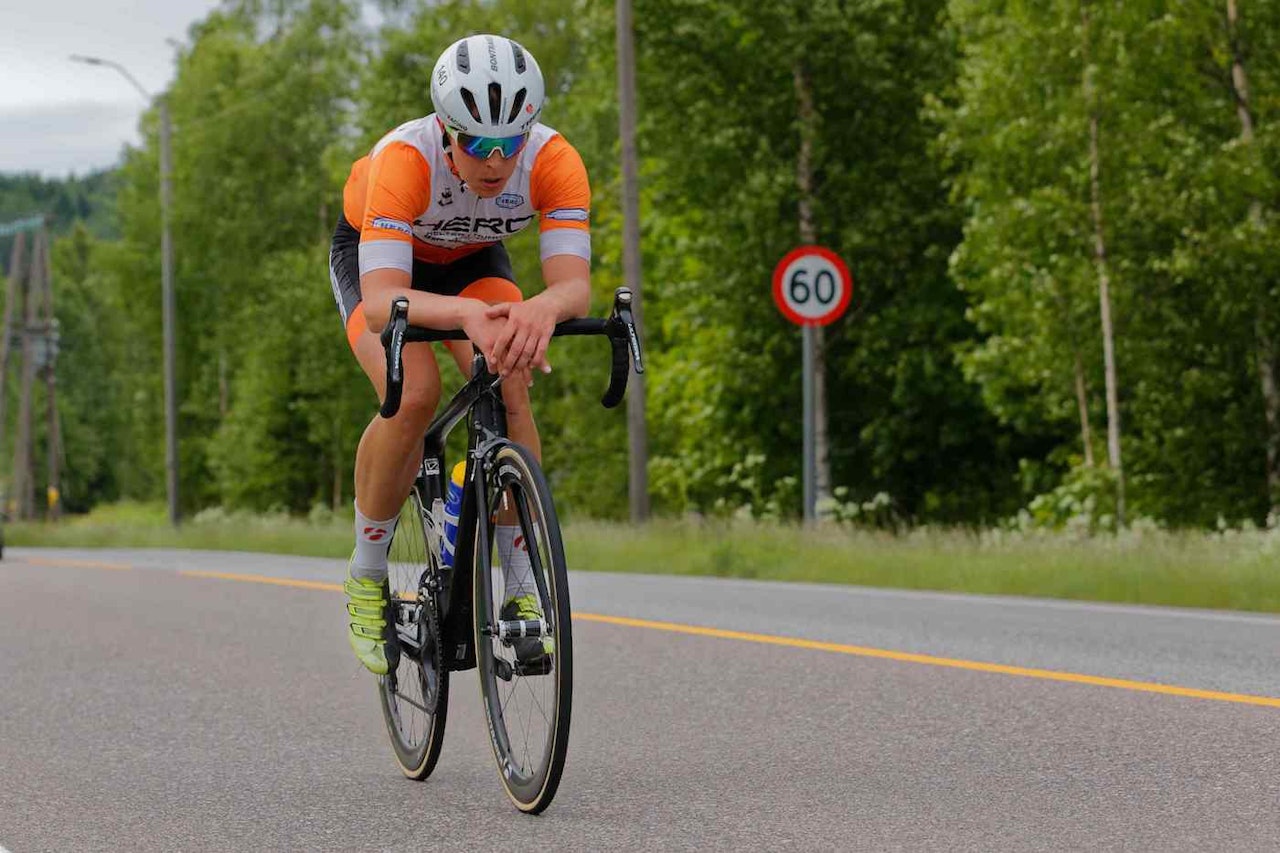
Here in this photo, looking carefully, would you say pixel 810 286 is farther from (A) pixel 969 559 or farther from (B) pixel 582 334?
(B) pixel 582 334

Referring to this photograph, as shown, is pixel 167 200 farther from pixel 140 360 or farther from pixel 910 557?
pixel 910 557

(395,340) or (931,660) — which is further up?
(395,340)

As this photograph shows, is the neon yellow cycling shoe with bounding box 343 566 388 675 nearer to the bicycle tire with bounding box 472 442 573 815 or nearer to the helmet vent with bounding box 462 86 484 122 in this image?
the bicycle tire with bounding box 472 442 573 815

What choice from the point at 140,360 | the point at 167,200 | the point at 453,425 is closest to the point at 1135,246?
the point at 453,425

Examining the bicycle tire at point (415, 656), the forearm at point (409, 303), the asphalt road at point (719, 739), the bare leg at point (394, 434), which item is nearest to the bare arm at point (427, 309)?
the forearm at point (409, 303)

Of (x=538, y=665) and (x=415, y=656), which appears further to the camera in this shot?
(x=415, y=656)

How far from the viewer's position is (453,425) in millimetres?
6000

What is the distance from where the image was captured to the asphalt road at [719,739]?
5.36 metres

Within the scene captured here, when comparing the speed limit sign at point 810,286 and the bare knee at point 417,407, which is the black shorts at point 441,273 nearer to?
the bare knee at point 417,407

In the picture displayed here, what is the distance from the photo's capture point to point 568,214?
571 cm

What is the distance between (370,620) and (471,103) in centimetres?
191

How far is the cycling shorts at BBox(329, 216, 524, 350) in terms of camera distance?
6.12m

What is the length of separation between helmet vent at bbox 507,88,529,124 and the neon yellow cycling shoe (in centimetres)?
181

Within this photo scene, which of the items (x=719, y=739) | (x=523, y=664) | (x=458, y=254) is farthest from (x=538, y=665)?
(x=719, y=739)
